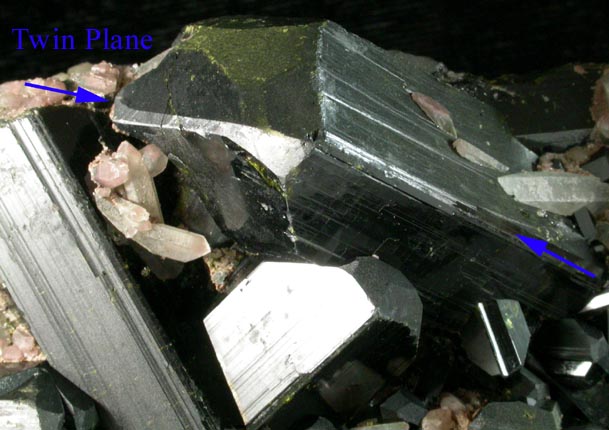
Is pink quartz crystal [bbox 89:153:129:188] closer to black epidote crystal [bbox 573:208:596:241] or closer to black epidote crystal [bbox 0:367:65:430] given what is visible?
black epidote crystal [bbox 0:367:65:430]

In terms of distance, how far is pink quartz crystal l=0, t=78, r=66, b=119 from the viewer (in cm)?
209

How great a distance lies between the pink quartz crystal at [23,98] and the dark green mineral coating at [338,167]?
200 mm

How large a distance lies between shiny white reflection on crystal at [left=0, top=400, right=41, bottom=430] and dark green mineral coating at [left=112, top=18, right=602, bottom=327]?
615 mm

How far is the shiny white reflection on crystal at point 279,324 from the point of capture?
5.72ft

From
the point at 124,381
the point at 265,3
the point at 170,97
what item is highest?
the point at 170,97

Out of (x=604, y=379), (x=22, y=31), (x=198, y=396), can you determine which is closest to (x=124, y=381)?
(x=198, y=396)

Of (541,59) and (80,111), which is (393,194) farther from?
(541,59)

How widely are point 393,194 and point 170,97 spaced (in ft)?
1.92

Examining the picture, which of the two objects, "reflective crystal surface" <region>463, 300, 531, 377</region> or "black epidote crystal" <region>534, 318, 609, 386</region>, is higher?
"reflective crystal surface" <region>463, 300, 531, 377</region>

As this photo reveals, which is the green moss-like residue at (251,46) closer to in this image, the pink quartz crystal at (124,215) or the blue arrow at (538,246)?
the pink quartz crystal at (124,215)

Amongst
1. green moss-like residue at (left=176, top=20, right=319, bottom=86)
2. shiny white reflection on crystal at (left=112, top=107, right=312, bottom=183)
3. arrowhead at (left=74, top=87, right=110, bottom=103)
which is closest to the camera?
shiny white reflection on crystal at (left=112, top=107, right=312, bottom=183)

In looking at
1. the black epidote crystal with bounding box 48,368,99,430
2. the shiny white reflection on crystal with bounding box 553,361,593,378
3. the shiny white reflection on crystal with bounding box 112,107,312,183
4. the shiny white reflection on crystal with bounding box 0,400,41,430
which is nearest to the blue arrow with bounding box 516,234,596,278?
the shiny white reflection on crystal with bounding box 553,361,593,378

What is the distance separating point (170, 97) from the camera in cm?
191

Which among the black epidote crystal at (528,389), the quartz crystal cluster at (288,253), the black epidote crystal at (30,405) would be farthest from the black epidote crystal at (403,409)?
the black epidote crystal at (30,405)
